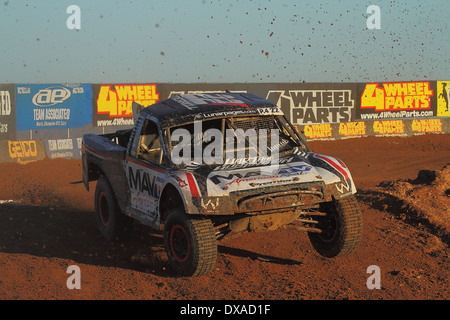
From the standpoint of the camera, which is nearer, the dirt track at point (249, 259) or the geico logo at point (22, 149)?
the dirt track at point (249, 259)

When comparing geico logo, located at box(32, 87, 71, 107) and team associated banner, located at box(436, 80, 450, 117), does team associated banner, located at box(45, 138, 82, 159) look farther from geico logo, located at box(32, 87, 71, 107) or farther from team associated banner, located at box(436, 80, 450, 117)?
team associated banner, located at box(436, 80, 450, 117)

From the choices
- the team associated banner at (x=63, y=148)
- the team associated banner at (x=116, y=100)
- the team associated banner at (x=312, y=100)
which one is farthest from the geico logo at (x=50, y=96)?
the team associated banner at (x=312, y=100)

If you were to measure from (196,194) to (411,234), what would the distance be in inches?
143

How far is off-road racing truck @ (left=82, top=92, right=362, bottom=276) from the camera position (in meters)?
6.36

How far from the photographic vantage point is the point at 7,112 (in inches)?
720

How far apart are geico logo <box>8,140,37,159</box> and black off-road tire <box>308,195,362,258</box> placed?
13.2 m

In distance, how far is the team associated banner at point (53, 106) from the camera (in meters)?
18.6

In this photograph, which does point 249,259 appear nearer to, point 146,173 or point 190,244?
point 190,244

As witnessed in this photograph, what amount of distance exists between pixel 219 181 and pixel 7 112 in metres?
13.5

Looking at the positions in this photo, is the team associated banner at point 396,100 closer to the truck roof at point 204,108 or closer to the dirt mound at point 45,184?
the dirt mound at point 45,184

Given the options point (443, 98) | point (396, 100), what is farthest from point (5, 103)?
point (443, 98)

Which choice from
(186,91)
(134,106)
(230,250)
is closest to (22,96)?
(186,91)

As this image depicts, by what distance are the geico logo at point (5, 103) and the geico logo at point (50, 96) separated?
0.73 meters

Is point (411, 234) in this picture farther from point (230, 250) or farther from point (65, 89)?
point (65, 89)
